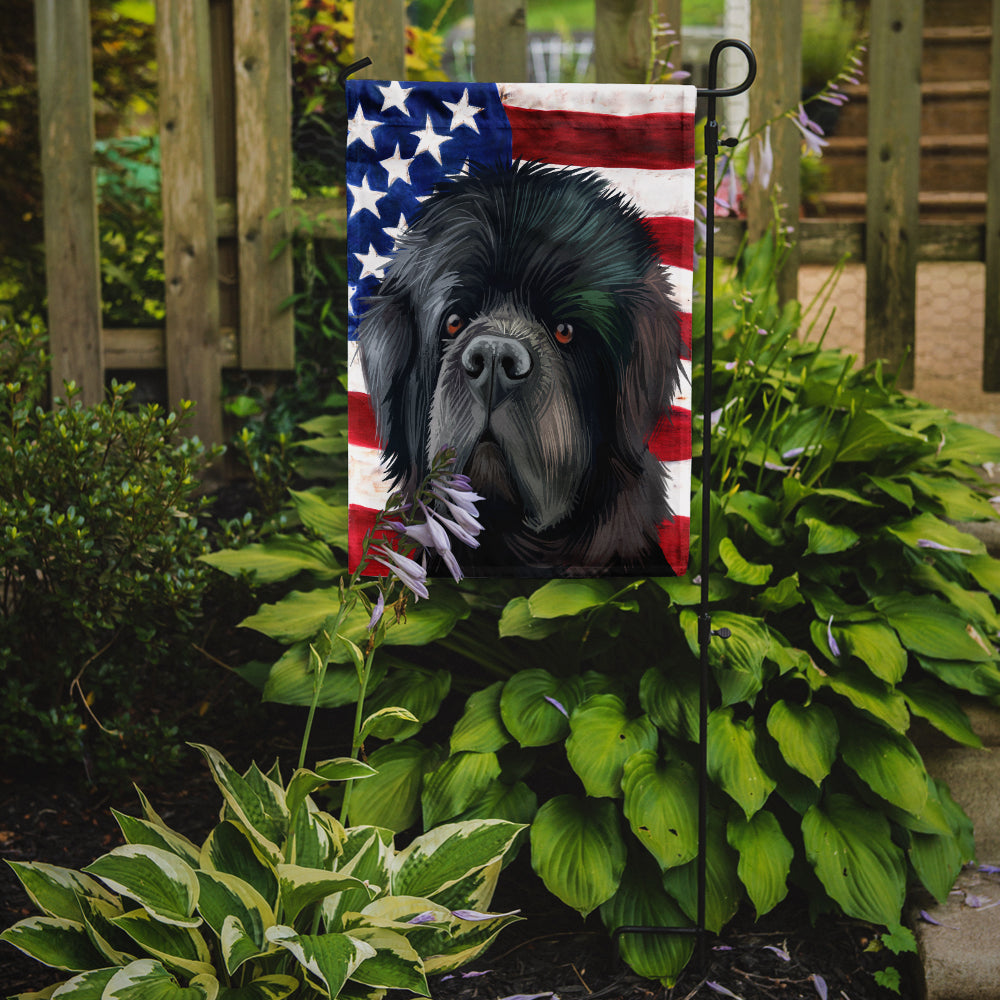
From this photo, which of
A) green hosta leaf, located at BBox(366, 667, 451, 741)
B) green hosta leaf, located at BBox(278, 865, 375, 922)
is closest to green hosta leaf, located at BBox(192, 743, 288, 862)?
green hosta leaf, located at BBox(278, 865, 375, 922)

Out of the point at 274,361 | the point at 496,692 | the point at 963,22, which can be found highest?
the point at 963,22

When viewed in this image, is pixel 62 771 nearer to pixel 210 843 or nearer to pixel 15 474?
pixel 15 474

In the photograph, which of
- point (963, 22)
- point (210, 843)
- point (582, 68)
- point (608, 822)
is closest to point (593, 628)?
point (608, 822)

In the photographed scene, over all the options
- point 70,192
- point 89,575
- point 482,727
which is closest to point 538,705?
point 482,727

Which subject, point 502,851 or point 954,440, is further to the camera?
point 954,440

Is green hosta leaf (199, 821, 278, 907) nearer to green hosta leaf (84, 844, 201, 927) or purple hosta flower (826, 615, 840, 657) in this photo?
green hosta leaf (84, 844, 201, 927)

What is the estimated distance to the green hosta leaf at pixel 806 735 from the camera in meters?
1.90

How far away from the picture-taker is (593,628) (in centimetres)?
220

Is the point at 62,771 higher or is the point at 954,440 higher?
the point at 954,440

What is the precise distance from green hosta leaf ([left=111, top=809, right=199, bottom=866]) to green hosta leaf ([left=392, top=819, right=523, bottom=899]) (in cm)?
34

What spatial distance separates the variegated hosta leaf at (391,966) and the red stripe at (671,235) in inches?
50.9

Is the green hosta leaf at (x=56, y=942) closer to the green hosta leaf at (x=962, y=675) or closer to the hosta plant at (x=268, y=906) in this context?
the hosta plant at (x=268, y=906)

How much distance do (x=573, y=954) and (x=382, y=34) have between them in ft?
8.73

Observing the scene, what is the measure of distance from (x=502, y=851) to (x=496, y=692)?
1.37ft
